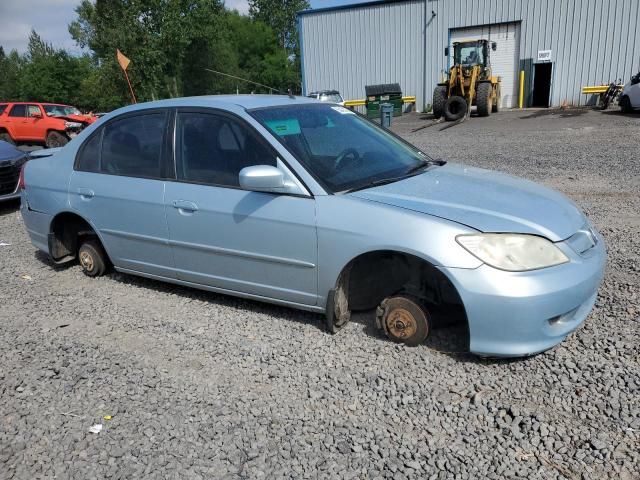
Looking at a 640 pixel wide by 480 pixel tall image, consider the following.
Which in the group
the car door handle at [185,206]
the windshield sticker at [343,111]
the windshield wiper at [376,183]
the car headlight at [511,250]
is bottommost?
the car headlight at [511,250]

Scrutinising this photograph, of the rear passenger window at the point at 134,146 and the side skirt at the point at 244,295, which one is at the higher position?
the rear passenger window at the point at 134,146

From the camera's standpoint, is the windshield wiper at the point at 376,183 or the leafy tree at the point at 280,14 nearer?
the windshield wiper at the point at 376,183

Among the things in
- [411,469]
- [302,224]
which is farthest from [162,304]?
[411,469]

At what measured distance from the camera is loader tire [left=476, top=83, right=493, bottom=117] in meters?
19.2

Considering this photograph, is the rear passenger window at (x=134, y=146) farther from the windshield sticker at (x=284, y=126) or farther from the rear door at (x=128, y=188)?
the windshield sticker at (x=284, y=126)

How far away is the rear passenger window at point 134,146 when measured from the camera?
4043mm

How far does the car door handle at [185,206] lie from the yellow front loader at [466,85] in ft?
56.6

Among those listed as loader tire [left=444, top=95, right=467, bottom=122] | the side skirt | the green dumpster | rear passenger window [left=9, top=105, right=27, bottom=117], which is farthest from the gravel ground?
the green dumpster

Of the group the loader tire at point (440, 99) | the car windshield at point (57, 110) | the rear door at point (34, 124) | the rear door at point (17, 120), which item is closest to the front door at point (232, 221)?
the rear door at point (34, 124)

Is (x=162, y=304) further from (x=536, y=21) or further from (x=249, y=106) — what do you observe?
(x=536, y=21)

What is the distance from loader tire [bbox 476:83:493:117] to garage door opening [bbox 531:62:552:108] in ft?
19.8

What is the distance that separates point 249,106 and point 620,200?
17.2 ft

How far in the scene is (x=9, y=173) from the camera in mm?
8148

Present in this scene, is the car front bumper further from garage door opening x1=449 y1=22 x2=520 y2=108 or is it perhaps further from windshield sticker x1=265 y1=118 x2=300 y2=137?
garage door opening x1=449 y1=22 x2=520 y2=108
